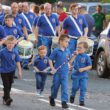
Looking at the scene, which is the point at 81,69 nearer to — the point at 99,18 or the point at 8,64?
the point at 8,64

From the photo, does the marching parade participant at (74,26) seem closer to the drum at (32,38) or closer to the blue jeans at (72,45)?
the blue jeans at (72,45)

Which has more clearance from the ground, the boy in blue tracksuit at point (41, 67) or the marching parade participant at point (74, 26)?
the marching parade participant at point (74, 26)

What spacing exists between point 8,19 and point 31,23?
6235 millimetres

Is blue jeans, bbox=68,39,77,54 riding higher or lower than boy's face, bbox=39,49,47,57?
lower

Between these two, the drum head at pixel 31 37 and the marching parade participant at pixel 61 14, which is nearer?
the drum head at pixel 31 37

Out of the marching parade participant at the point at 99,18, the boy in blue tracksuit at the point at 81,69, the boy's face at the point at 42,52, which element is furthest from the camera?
the marching parade participant at the point at 99,18

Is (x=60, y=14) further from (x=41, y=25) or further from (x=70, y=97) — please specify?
(x=70, y=97)

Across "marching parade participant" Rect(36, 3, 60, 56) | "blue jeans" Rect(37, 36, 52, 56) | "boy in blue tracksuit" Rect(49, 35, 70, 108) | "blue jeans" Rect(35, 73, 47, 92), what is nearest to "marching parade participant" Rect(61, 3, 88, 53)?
"marching parade participant" Rect(36, 3, 60, 56)

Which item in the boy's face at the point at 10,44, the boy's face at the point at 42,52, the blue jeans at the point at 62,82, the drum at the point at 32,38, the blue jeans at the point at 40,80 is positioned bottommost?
the blue jeans at the point at 40,80

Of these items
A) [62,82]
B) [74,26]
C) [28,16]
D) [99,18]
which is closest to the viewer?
[62,82]

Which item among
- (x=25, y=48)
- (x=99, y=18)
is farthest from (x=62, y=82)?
(x=99, y=18)

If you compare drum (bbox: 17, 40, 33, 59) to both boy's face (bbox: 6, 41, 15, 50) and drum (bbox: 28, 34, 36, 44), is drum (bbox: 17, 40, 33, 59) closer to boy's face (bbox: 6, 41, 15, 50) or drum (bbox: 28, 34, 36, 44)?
drum (bbox: 28, 34, 36, 44)

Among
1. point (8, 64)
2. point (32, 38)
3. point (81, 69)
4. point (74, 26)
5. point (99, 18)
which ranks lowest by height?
point (32, 38)

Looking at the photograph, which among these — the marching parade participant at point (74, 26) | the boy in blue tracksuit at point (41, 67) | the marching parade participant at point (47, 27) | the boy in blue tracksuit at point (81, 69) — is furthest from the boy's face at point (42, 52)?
the marching parade participant at point (47, 27)
